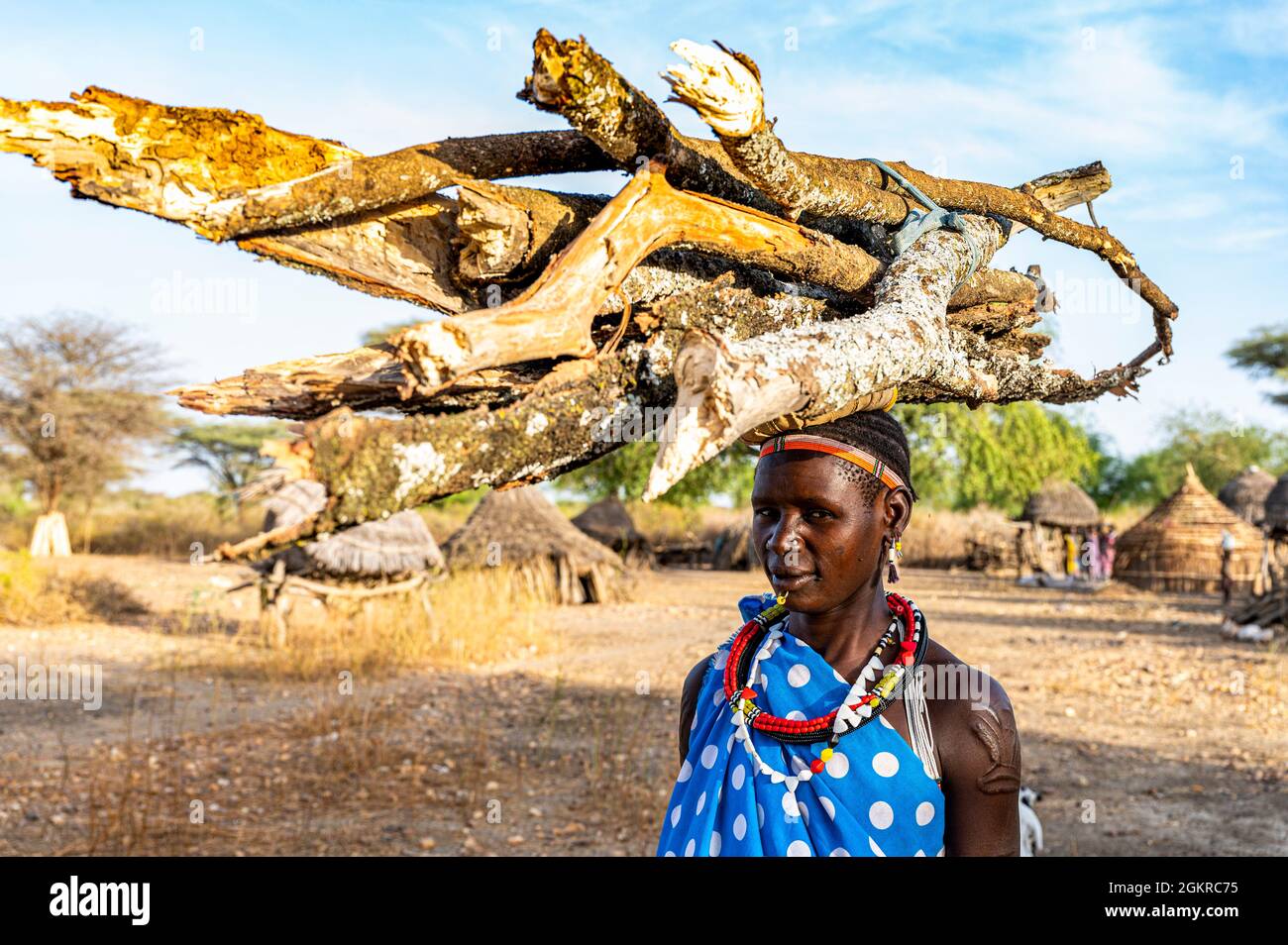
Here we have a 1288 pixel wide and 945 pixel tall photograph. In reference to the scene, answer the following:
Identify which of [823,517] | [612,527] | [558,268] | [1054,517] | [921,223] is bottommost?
[612,527]

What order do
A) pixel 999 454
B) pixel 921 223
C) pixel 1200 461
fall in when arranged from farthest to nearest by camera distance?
pixel 1200 461, pixel 999 454, pixel 921 223

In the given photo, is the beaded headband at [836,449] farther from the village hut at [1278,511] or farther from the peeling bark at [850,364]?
the village hut at [1278,511]

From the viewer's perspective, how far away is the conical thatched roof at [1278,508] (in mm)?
20500

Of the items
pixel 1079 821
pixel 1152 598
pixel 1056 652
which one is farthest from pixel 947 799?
pixel 1152 598

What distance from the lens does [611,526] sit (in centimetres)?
2745

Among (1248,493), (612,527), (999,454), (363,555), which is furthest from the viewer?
(999,454)

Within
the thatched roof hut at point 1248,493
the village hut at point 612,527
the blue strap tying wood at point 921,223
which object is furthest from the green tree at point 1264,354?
the blue strap tying wood at point 921,223

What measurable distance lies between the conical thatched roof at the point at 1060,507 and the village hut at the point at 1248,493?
3.48 metres

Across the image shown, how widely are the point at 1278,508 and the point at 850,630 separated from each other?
73.8ft

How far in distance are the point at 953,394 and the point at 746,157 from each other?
76 centimetres

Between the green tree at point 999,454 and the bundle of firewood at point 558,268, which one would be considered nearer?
the bundle of firewood at point 558,268

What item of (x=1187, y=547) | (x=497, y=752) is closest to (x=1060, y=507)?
(x=1187, y=547)

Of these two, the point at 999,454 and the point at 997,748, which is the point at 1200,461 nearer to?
the point at 999,454

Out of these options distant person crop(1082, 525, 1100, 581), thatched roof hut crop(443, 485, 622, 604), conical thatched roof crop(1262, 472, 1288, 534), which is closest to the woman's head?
thatched roof hut crop(443, 485, 622, 604)
